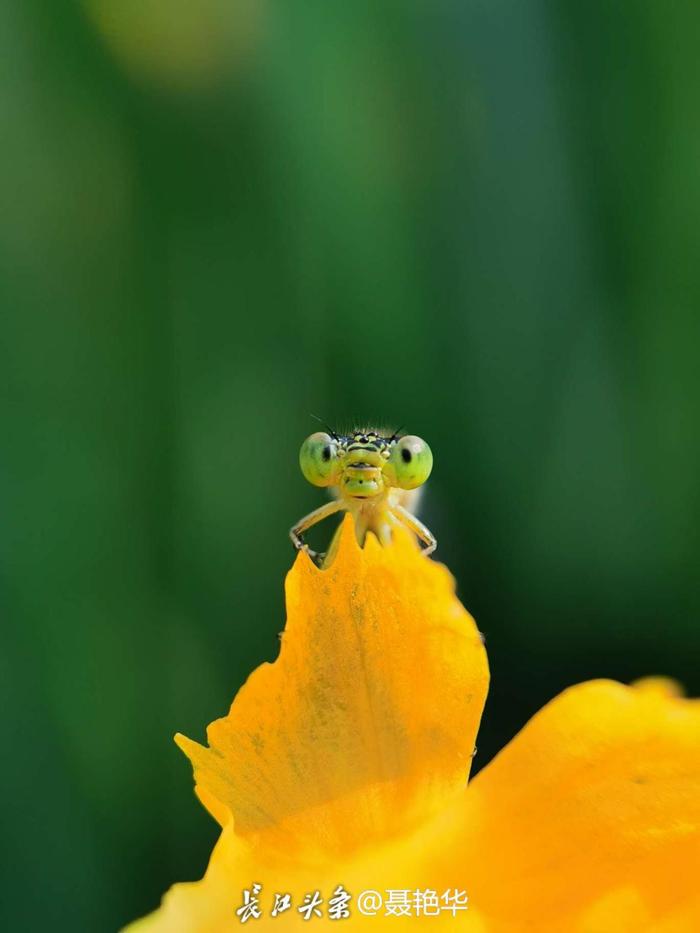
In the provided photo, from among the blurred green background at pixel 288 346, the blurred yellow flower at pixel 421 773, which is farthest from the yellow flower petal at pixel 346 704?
the blurred green background at pixel 288 346

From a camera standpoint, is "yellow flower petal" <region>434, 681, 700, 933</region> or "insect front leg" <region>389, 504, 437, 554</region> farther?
"insect front leg" <region>389, 504, 437, 554</region>

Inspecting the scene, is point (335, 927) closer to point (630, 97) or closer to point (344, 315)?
point (344, 315)

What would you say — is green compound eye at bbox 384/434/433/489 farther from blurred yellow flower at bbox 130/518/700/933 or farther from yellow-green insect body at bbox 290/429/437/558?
blurred yellow flower at bbox 130/518/700/933

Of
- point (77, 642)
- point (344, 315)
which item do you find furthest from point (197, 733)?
point (344, 315)

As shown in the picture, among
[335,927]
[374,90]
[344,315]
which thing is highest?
[374,90]

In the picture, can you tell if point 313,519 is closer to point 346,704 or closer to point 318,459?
point 318,459

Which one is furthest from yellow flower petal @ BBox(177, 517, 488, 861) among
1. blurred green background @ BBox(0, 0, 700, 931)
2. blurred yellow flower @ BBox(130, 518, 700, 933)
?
blurred green background @ BBox(0, 0, 700, 931)
